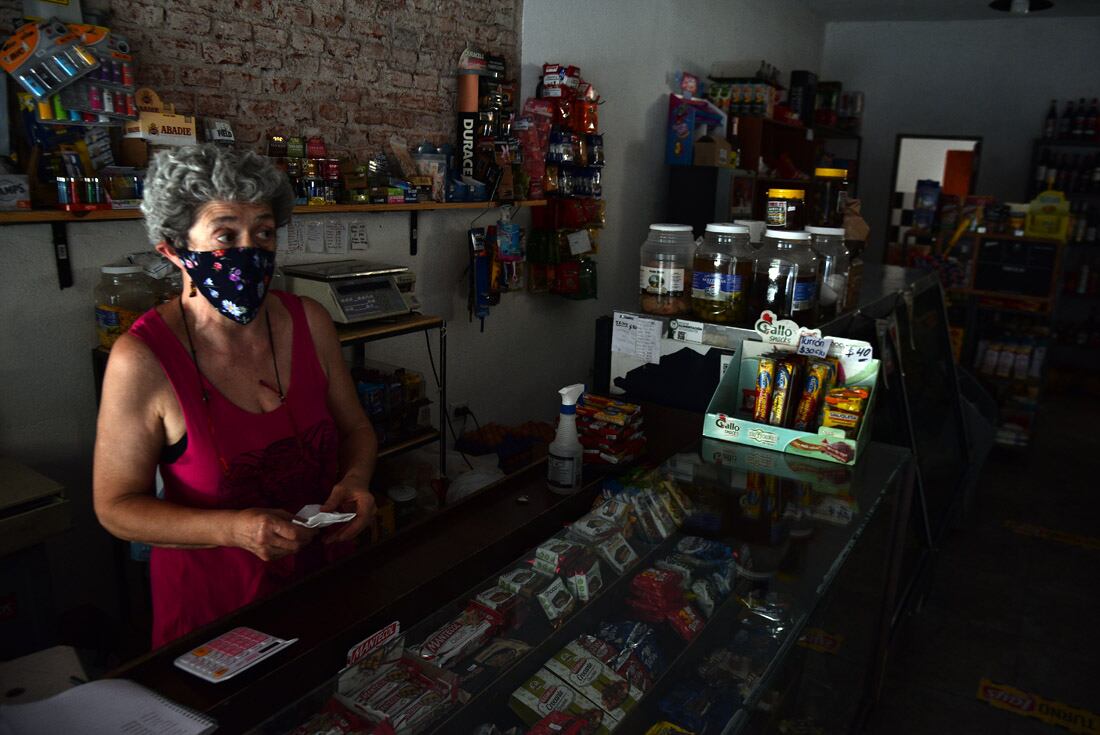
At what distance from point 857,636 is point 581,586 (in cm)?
130

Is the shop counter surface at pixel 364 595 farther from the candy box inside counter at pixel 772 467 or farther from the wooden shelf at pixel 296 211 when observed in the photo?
the wooden shelf at pixel 296 211

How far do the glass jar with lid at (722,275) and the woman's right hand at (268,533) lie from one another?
129 cm

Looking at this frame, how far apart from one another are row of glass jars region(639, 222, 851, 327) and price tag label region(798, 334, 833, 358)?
0.15 m

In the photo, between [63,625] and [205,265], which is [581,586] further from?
[63,625]

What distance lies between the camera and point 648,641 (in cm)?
143

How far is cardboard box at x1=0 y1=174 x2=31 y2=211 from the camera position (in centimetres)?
232

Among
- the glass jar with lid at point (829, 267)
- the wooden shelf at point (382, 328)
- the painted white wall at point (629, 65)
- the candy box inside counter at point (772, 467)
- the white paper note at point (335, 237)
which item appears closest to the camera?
the candy box inside counter at point (772, 467)

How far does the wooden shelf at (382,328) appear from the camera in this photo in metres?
3.05

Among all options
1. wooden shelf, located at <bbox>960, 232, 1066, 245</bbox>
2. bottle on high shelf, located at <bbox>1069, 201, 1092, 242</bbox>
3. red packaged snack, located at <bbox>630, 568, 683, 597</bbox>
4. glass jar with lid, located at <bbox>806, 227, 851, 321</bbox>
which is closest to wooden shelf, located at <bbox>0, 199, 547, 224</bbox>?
glass jar with lid, located at <bbox>806, 227, 851, 321</bbox>

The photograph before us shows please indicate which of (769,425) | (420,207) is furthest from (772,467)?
(420,207)

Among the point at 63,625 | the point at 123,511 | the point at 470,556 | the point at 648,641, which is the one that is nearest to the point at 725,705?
the point at 648,641

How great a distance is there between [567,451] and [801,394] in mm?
684

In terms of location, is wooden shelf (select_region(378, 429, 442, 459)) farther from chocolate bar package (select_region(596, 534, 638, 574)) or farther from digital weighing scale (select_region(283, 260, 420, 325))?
chocolate bar package (select_region(596, 534, 638, 574))

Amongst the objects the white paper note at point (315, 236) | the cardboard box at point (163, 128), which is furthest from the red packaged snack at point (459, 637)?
the white paper note at point (315, 236)
